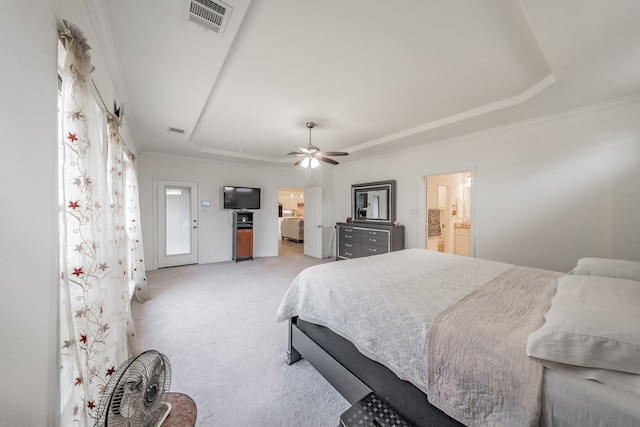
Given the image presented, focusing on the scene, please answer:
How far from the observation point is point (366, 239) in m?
5.14

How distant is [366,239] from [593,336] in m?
4.26

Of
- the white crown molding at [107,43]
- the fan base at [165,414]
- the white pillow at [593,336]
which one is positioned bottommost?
the fan base at [165,414]

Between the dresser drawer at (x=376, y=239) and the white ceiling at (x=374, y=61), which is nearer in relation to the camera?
the white ceiling at (x=374, y=61)

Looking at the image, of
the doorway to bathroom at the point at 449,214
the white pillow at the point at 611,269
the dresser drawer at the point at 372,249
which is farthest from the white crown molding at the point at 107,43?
the doorway to bathroom at the point at 449,214

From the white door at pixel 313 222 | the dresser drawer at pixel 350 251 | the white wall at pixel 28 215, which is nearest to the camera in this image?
the white wall at pixel 28 215

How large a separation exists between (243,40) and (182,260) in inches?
201

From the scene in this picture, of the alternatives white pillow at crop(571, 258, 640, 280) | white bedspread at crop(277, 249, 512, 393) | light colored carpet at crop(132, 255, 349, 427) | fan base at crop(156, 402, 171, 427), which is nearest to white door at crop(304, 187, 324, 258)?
light colored carpet at crop(132, 255, 349, 427)

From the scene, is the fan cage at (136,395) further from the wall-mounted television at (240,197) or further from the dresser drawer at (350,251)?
the wall-mounted television at (240,197)

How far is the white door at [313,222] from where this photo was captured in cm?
634

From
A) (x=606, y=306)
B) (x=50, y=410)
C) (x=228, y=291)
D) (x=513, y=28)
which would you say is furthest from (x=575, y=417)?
(x=228, y=291)

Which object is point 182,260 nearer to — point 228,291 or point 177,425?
point 228,291

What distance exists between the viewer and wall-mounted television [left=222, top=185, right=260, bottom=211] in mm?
5828

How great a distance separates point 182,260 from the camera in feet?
17.7

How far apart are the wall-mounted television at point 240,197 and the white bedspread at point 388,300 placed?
4.35m
